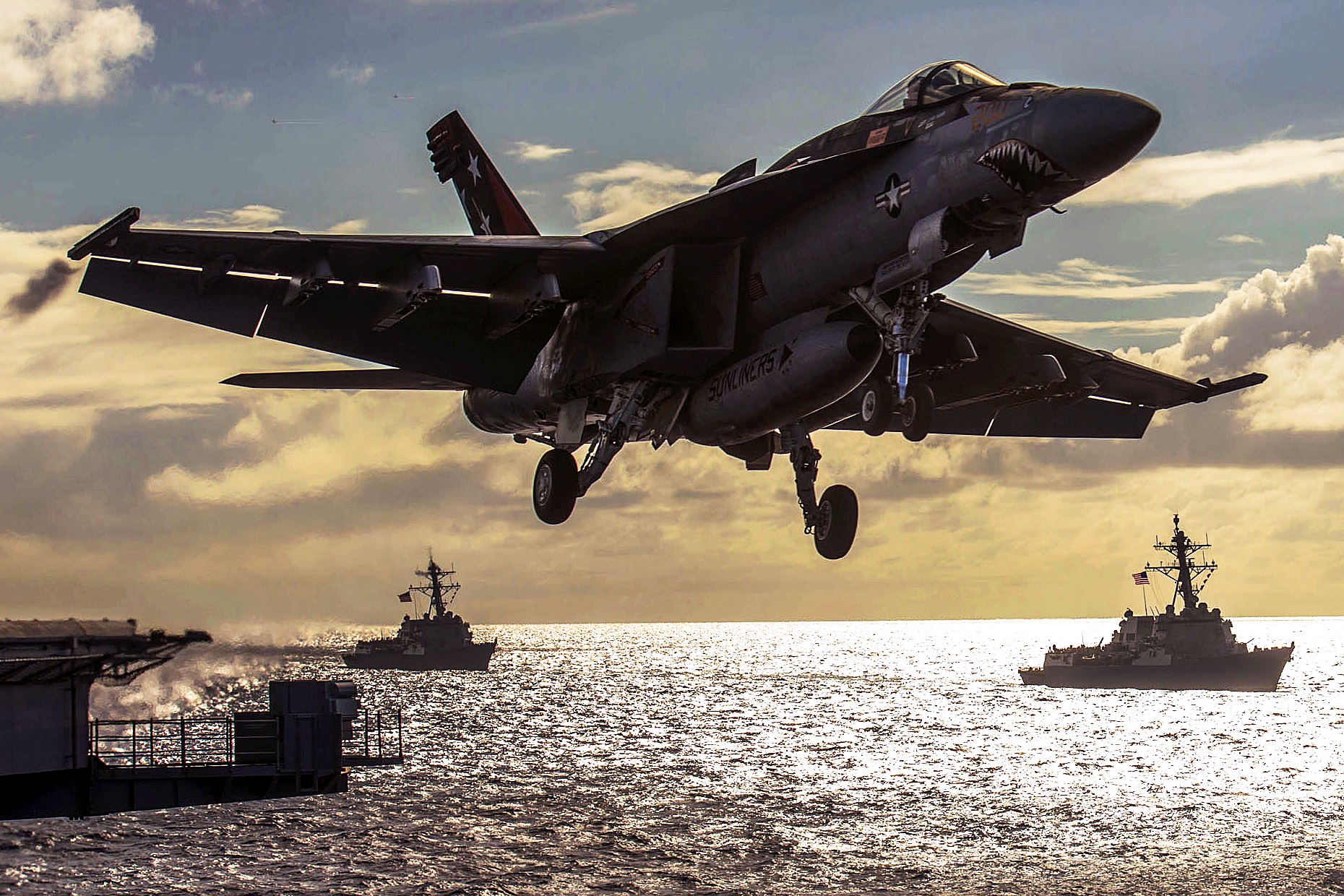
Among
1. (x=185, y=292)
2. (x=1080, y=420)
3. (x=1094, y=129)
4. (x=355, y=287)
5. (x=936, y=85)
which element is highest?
(x=936, y=85)

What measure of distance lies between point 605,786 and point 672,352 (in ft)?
359

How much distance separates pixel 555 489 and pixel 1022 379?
865cm

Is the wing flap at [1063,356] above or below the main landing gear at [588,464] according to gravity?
above

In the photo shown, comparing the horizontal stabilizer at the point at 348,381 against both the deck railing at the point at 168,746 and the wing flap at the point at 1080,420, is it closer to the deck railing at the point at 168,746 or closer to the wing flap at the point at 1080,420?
the wing flap at the point at 1080,420

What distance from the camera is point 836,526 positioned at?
2134 cm

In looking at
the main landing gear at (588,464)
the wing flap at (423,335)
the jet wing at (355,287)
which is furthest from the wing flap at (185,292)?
the main landing gear at (588,464)

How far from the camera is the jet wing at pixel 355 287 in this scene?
20250mm

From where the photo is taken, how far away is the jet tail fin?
100 feet

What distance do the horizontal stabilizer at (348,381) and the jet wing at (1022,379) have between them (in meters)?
8.64

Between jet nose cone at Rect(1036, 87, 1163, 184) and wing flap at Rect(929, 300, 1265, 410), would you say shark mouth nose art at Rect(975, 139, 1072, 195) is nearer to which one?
jet nose cone at Rect(1036, 87, 1163, 184)

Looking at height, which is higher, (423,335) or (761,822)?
(423,335)

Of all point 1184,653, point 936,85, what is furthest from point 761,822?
point 936,85

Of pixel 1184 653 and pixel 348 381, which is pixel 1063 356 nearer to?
pixel 348 381

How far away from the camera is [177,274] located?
2122 cm
